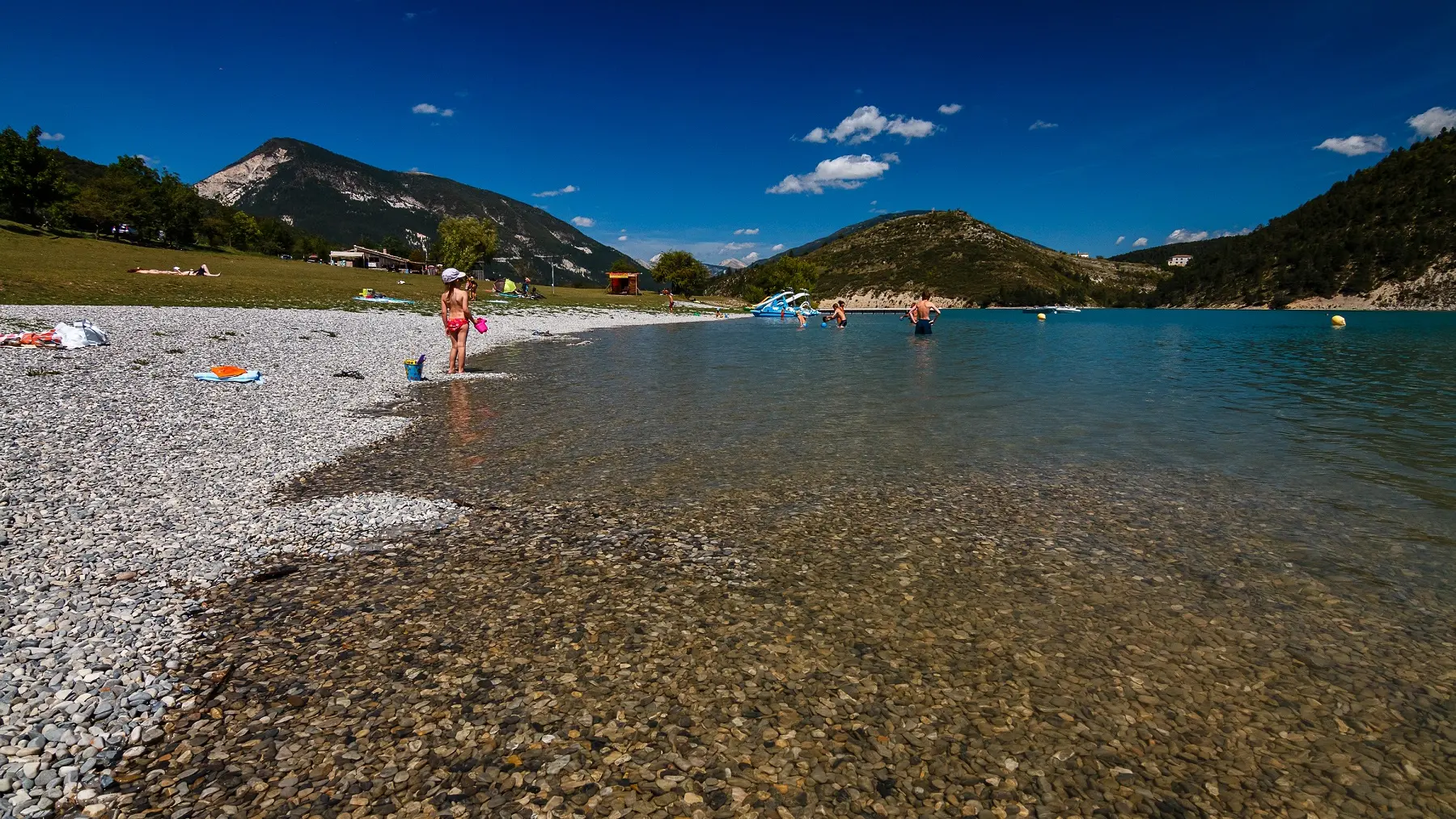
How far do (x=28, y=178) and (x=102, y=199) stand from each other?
1100cm

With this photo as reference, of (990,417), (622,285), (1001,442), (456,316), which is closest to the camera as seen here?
(1001,442)

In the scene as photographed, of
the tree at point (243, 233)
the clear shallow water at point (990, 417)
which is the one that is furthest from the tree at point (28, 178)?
the clear shallow water at point (990, 417)

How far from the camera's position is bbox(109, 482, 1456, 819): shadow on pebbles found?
4.13 metres

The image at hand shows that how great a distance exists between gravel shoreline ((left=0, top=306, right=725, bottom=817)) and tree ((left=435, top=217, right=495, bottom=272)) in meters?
107

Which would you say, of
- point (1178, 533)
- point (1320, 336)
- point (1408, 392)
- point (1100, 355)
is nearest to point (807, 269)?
point (1320, 336)

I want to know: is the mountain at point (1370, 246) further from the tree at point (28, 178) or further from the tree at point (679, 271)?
the tree at point (28, 178)

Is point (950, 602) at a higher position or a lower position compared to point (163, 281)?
lower

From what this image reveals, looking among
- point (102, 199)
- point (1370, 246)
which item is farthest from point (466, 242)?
point (1370, 246)

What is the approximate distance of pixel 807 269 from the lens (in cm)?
17812

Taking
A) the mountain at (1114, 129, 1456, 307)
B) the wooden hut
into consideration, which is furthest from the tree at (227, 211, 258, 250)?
the mountain at (1114, 129, 1456, 307)

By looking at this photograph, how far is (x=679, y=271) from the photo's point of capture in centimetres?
16388

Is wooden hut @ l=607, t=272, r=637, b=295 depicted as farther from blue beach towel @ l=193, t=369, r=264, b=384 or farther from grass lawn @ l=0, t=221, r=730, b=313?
blue beach towel @ l=193, t=369, r=264, b=384

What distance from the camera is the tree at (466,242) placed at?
399 feet

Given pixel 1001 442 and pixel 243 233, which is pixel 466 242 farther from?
pixel 1001 442
